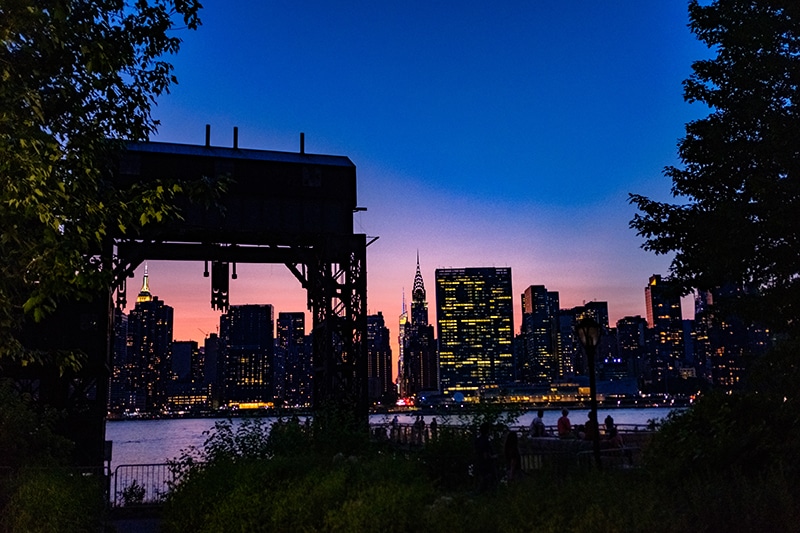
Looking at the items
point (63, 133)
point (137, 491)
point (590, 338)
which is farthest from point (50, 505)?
point (590, 338)

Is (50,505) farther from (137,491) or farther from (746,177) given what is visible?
(746,177)

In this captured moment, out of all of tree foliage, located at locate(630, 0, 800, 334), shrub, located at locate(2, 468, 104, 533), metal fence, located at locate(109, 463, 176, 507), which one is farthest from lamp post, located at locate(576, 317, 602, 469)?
shrub, located at locate(2, 468, 104, 533)

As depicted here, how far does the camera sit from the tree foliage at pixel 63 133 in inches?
332

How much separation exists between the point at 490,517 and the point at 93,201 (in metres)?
6.65

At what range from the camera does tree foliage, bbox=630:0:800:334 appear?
13.9 m

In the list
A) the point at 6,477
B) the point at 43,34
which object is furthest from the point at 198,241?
the point at 43,34

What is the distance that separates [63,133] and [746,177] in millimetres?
12917

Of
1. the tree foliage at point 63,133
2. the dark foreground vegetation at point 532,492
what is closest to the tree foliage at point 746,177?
the dark foreground vegetation at point 532,492

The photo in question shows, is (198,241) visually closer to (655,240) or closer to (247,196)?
(247,196)

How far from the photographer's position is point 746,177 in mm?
15125

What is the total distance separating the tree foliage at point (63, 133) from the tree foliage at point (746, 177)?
34.9 feet

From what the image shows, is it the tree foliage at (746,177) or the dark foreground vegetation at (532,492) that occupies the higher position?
the tree foliage at (746,177)

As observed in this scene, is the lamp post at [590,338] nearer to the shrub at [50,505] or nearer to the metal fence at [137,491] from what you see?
the metal fence at [137,491]

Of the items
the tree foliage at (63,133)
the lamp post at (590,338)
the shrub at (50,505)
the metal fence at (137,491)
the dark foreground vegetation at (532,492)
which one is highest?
the tree foliage at (63,133)
